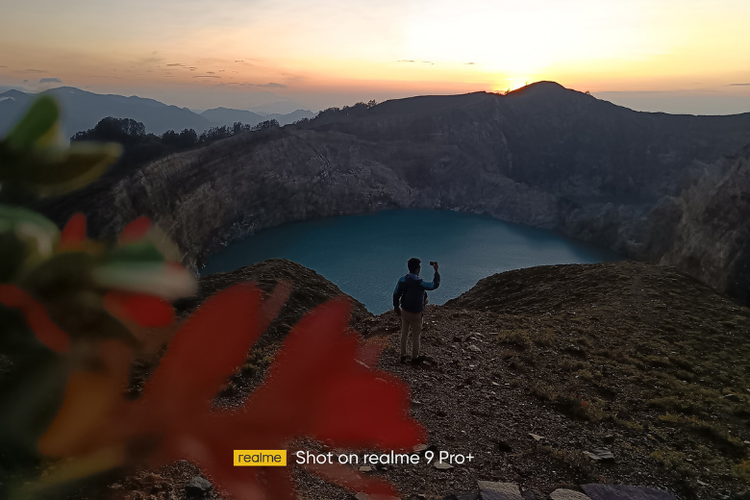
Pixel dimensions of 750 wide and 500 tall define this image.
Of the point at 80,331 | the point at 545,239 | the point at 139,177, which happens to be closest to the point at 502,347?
the point at 80,331

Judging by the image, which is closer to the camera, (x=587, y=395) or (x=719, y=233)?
(x=587, y=395)

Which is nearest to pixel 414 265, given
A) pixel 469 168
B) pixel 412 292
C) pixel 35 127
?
pixel 412 292

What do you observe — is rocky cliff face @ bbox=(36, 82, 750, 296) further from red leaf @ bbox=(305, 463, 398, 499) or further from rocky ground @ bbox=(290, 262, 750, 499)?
red leaf @ bbox=(305, 463, 398, 499)

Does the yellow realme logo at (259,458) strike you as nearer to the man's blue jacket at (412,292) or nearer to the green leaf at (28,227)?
the green leaf at (28,227)

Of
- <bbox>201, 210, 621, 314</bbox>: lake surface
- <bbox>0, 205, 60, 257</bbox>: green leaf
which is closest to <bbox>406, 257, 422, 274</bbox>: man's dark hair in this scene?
<bbox>0, 205, 60, 257</bbox>: green leaf

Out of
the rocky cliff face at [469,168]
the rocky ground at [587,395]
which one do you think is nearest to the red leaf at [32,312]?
the rocky ground at [587,395]

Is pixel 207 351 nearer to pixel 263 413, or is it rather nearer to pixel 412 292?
pixel 263 413
